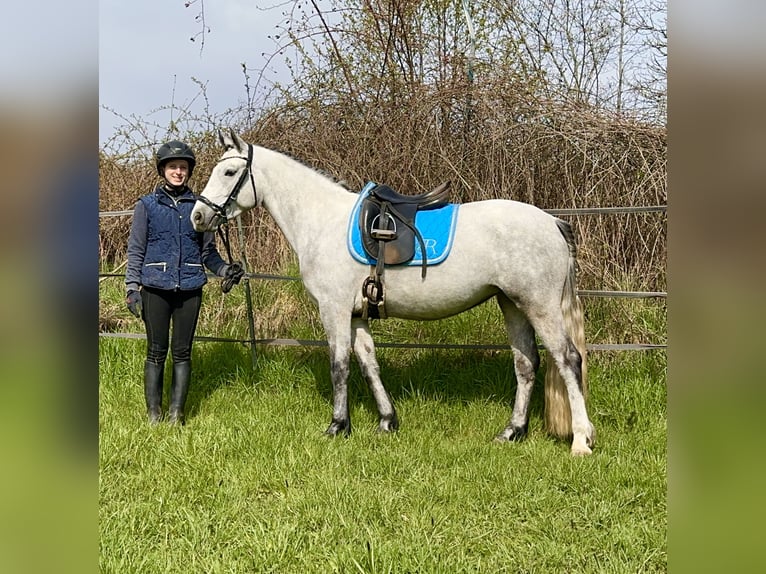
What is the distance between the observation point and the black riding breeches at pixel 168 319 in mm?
4074

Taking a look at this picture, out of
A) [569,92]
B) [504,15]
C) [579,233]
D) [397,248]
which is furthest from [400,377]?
[504,15]

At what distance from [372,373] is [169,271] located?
158 cm

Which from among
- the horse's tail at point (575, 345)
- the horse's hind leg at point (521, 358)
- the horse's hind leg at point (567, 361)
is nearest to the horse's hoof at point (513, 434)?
the horse's hind leg at point (521, 358)

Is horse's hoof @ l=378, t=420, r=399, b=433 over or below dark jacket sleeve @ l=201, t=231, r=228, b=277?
below

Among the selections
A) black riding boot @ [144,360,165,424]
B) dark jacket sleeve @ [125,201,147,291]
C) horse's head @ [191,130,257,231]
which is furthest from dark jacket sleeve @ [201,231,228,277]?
black riding boot @ [144,360,165,424]

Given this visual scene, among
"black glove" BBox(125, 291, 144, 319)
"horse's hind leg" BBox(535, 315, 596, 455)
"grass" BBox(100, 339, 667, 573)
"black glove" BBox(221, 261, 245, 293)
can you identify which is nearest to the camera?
"grass" BBox(100, 339, 667, 573)

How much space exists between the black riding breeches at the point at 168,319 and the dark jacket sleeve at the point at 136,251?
118mm

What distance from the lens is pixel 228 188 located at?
4.07 meters

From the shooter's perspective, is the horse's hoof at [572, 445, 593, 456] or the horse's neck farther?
the horse's neck

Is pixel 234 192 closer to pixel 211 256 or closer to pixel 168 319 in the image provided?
pixel 211 256

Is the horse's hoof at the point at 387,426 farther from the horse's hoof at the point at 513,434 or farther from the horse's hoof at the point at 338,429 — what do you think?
the horse's hoof at the point at 513,434

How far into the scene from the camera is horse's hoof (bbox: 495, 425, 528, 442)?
152 inches

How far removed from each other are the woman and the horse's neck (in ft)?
1.68

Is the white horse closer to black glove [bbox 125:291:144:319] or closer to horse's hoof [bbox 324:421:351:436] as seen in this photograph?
horse's hoof [bbox 324:421:351:436]
